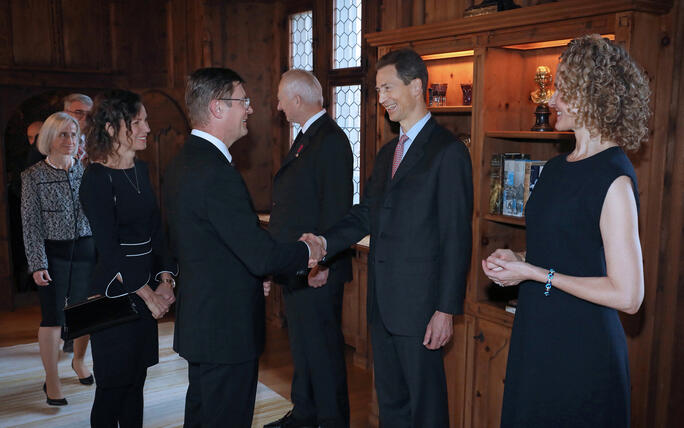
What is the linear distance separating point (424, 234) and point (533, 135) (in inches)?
31.7

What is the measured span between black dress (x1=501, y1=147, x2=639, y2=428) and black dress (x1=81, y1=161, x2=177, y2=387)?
1673 millimetres

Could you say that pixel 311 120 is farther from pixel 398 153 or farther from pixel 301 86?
pixel 398 153

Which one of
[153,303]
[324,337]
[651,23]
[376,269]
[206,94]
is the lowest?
[324,337]

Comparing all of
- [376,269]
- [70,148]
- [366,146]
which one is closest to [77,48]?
[70,148]

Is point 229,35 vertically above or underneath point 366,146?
above

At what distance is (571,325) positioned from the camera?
78.7 inches

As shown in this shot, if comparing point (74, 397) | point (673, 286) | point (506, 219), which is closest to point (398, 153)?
point (506, 219)

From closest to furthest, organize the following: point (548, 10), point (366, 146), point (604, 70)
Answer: point (604, 70), point (548, 10), point (366, 146)

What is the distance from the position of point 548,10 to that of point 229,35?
415cm

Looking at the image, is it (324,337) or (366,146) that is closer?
(324,337)

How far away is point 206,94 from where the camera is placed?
2473mm

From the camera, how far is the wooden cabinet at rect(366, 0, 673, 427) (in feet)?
8.50

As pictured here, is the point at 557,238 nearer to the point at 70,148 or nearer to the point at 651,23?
the point at 651,23

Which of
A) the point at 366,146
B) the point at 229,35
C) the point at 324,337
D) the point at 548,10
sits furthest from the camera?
the point at 229,35
